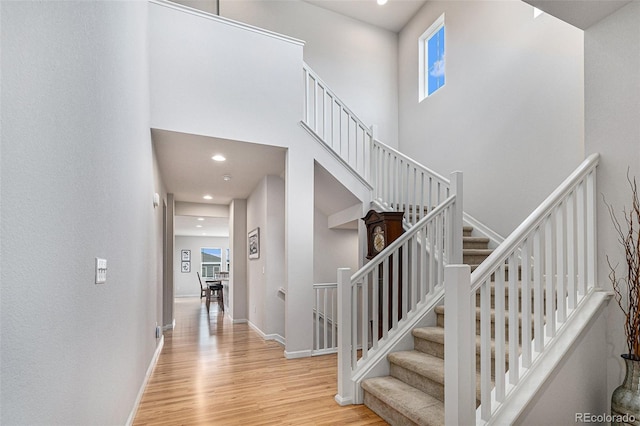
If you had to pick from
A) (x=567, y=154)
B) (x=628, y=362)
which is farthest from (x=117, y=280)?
(x=567, y=154)

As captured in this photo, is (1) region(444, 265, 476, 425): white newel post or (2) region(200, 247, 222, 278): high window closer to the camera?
(1) region(444, 265, 476, 425): white newel post

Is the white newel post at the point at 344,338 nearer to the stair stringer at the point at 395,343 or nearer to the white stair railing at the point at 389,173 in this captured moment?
the stair stringer at the point at 395,343

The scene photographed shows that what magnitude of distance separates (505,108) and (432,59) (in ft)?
6.82

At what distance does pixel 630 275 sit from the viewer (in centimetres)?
210

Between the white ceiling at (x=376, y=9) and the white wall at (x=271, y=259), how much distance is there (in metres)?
3.29

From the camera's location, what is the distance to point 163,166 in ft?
16.8

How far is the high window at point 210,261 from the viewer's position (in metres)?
14.7

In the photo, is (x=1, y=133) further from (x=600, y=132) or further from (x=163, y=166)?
(x=163, y=166)

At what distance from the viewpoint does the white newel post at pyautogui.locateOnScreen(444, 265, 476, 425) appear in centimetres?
188

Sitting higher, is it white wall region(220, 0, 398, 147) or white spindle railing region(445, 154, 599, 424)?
white wall region(220, 0, 398, 147)

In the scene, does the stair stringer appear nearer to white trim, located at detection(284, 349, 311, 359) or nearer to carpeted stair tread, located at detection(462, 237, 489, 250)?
carpeted stair tread, located at detection(462, 237, 489, 250)

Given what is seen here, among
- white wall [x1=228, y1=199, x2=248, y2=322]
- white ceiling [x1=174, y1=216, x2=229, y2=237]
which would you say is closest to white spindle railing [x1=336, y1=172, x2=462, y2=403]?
white wall [x1=228, y1=199, x2=248, y2=322]

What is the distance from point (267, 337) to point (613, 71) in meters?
4.84

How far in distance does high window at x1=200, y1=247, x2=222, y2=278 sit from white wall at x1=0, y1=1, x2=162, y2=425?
12544mm
